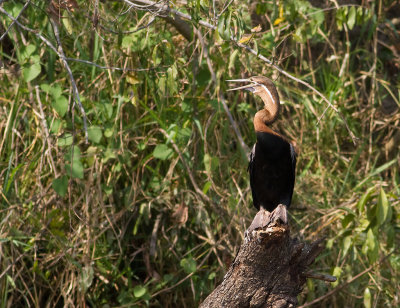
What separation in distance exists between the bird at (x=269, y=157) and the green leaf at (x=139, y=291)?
903 mm

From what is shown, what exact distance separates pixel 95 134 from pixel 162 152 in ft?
1.35

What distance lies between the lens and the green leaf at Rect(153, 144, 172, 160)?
4332 mm

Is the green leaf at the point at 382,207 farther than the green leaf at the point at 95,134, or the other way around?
the green leaf at the point at 95,134

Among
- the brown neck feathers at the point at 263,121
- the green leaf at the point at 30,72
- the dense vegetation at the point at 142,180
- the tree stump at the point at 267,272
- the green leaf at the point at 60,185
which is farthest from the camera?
the dense vegetation at the point at 142,180

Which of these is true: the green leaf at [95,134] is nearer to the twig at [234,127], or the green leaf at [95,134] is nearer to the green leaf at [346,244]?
the twig at [234,127]

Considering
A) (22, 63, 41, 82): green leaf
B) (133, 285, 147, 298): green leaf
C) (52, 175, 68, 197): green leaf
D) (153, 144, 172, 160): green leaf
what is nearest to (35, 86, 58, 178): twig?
(52, 175, 68, 197): green leaf

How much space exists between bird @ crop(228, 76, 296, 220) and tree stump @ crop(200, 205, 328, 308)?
2.74 feet

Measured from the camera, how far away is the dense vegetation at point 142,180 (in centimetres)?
431

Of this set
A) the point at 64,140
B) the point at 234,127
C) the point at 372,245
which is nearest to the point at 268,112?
the point at 234,127

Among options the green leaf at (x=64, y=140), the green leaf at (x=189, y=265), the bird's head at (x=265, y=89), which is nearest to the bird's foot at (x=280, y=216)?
the bird's head at (x=265, y=89)

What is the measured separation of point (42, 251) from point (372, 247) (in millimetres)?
2015

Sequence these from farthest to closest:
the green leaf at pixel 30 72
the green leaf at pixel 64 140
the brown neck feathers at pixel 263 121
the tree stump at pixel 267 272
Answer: the green leaf at pixel 64 140 → the green leaf at pixel 30 72 → the brown neck feathers at pixel 263 121 → the tree stump at pixel 267 272

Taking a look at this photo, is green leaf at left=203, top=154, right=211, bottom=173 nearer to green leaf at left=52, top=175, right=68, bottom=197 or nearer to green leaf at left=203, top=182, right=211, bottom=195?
green leaf at left=203, top=182, right=211, bottom=195

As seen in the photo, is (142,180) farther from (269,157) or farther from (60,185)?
(269,157)
